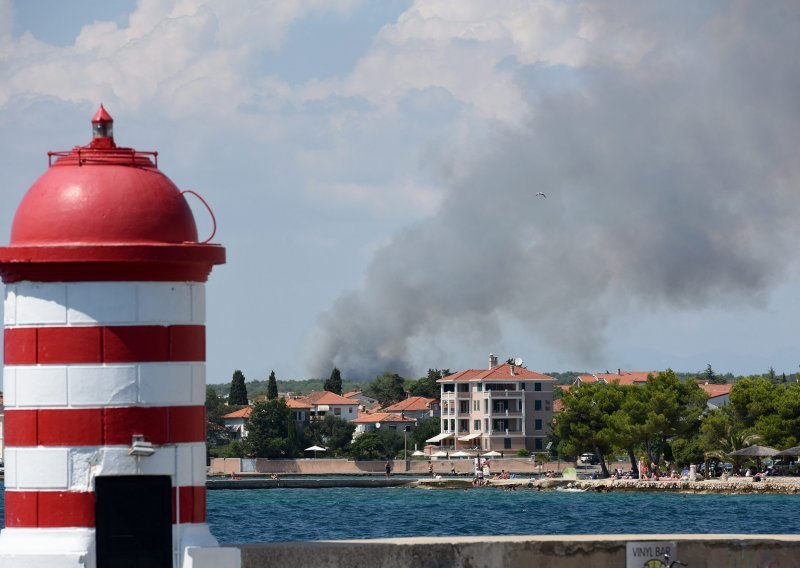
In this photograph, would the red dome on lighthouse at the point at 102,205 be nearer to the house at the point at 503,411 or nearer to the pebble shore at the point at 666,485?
the pebble shore at the point at 666,485

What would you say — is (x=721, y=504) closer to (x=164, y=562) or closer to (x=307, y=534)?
(x=307, y=534)

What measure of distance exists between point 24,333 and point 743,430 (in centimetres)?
9688

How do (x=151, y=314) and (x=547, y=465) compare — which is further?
(x=547, y=465)

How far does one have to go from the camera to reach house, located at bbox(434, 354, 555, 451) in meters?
151

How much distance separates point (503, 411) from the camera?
151 metres

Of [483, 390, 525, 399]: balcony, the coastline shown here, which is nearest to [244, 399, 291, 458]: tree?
the coastline

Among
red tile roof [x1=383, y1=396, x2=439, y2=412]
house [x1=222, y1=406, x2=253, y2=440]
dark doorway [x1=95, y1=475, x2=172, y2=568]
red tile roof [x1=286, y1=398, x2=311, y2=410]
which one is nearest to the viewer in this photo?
dark doorway [x1=95, y1=475, x2=172, y2=568]

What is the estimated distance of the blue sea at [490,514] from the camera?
205 ft

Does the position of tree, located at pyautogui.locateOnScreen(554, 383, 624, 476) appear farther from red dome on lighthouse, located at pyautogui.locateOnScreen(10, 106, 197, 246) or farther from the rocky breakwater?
red dome on lighthouse, located at pyautogui.locateOnScreen(10, 106, 197, 246)

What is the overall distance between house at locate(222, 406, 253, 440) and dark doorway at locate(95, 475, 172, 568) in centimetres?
15836

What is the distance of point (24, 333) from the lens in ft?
22.7

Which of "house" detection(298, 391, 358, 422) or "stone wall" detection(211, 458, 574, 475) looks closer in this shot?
"stone wall" detection(211, 458, 574, 475)

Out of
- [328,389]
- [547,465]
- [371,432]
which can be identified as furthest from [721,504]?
[328,389]

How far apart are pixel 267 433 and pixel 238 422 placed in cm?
1994
